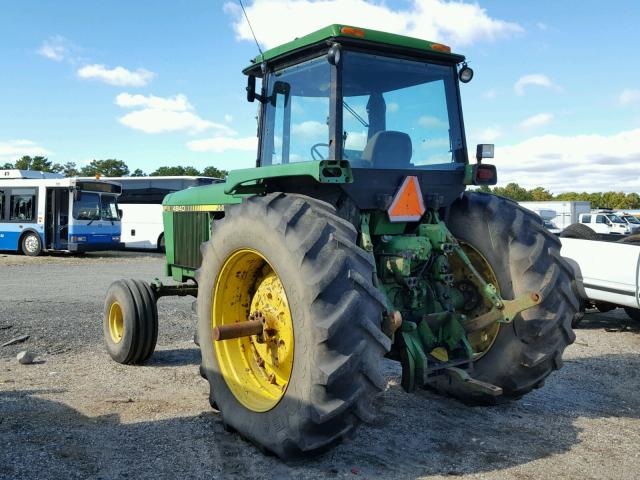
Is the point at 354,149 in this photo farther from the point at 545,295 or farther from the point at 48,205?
the point at 48,205

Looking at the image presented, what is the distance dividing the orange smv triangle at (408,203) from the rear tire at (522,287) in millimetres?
587

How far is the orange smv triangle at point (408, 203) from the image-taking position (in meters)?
4.15

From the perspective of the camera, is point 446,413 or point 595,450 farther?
point 446,413

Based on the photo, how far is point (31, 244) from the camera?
2022 cm

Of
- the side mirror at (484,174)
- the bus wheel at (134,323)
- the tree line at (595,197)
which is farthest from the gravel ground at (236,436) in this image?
the tree line at (595,197)

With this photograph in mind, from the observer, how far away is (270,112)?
4.73 meters

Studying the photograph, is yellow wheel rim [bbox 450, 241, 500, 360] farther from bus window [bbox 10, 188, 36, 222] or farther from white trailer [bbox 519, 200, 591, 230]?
white trailer [bbox 519, 200, 591, 230]

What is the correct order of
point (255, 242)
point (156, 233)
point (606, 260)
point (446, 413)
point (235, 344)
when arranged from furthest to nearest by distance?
point (156, 233) → point (606, 260) → point (446, 413) → point (235, 344) → point (255, 242)

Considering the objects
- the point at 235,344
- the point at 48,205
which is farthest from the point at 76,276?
the point at 235,344

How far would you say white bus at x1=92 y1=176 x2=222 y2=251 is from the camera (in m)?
22.8

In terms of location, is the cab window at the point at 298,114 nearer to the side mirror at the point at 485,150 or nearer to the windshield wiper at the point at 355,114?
the windshield wiper at the point at 355,114

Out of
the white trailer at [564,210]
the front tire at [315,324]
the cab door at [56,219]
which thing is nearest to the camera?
the front tire at [315,324]

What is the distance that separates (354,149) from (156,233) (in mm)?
19667

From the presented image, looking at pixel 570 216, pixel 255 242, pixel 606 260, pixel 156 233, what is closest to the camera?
pixel 255 242
